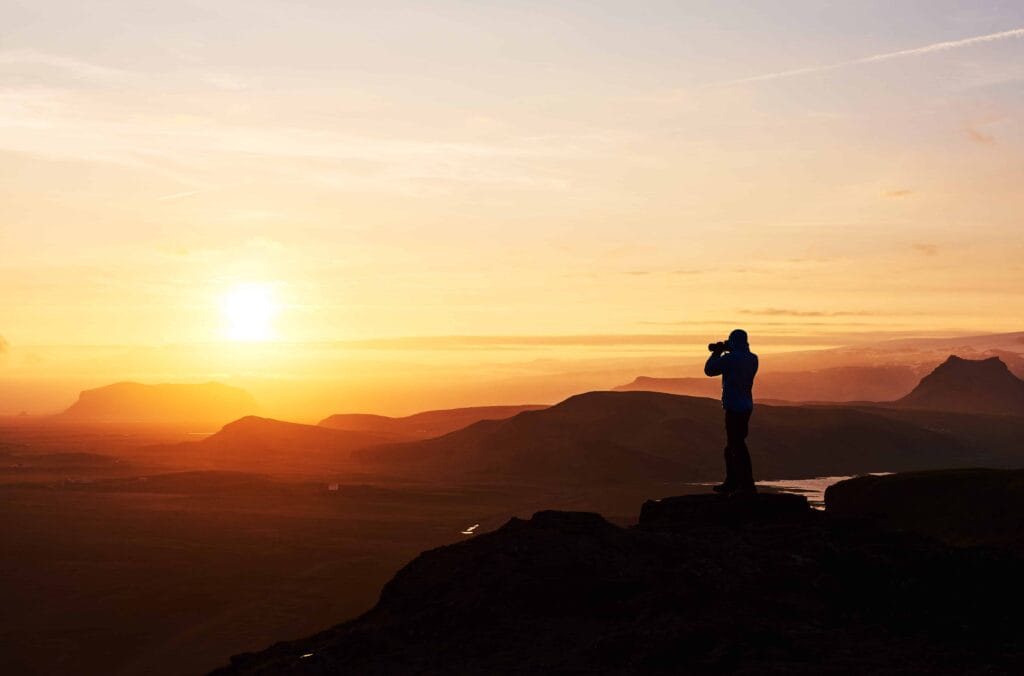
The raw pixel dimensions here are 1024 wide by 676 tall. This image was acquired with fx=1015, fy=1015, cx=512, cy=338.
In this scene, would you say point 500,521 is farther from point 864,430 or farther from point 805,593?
point 864,430

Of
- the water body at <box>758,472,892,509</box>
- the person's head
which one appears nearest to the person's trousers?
the person's head

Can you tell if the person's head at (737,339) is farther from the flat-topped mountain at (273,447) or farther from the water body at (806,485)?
the flat-topped mountain at (273,447)

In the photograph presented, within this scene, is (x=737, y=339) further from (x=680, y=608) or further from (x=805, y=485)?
(x=805, y=485)

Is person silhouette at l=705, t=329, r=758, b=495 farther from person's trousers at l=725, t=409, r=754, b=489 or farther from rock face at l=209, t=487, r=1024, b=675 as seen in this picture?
rock face at l=209, t=487, r=1024, b=675

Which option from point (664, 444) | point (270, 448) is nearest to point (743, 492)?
point (664, 444)

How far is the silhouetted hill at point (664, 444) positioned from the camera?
394 ft

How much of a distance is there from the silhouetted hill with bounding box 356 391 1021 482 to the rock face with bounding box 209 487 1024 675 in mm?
96797

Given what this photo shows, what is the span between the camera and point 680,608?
13.0 metres

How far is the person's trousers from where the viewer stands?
1753cm

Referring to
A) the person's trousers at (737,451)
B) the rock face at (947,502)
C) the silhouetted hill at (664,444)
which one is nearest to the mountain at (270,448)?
the silhouetted hill at (664,444)

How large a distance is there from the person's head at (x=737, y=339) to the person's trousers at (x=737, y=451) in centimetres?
116

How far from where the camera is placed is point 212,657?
28.8m

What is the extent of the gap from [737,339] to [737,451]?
2.04 metres

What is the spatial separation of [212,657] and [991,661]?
23.2 meters
